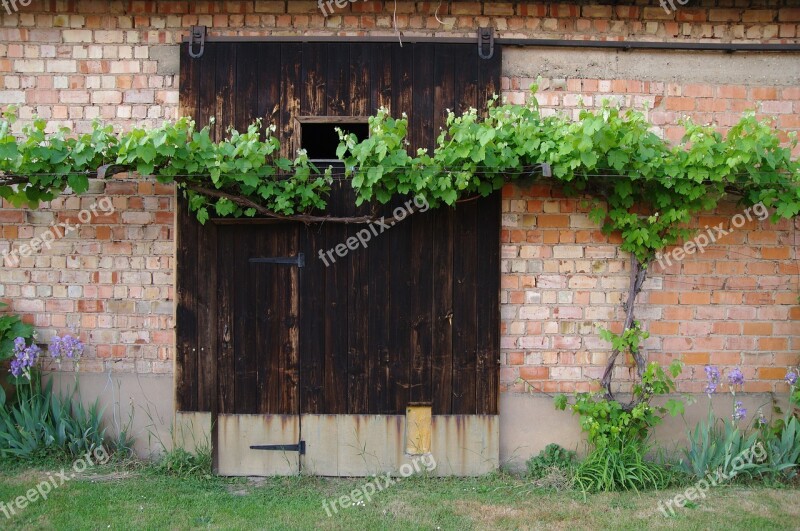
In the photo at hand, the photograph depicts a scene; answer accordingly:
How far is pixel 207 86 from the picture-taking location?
14.8 ft

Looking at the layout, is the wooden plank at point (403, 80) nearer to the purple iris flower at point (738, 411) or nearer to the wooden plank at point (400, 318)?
the wooden plank at point (400, 318)

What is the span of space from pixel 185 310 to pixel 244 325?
45 cm

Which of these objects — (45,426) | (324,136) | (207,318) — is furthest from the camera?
(324,136)

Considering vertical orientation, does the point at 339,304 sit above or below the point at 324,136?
below

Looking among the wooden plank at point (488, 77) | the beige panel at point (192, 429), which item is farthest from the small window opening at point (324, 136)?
the beige panel at point (192, 429)

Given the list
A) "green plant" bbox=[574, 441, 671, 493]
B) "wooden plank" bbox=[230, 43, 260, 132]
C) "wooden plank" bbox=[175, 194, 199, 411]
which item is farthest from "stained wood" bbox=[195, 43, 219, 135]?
"green plant" bbox=[574, 441, 671, 493]

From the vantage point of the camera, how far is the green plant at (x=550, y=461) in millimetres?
4453

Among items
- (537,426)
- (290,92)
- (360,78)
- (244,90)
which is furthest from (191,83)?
(537,426)

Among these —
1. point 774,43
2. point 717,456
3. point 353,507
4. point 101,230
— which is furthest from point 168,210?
point 774,43

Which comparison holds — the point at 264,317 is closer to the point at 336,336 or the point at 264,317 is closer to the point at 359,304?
the point at 336,336

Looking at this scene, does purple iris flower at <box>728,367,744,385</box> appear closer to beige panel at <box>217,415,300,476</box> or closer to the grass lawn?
the grass lawn

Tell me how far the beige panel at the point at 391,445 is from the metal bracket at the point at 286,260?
1145 millimetres

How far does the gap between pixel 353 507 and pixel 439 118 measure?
9.05 ft

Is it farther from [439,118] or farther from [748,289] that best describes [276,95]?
[748,289]
